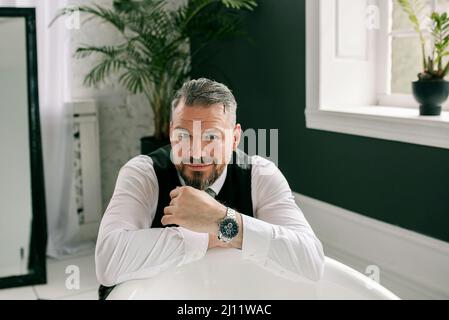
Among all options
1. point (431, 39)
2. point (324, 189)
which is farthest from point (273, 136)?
point (431, 39)

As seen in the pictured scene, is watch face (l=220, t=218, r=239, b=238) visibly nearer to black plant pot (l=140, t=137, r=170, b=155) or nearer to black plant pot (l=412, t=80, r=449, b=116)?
black plant pot (l=412, t=80, r=449, b=116)

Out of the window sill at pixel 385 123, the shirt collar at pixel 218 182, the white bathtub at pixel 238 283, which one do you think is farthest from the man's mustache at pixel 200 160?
the window sill at pixel 385 123

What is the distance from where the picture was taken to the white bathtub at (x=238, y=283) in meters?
1.34

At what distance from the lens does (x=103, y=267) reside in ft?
4.44

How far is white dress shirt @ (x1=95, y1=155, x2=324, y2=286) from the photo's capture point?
1341mm

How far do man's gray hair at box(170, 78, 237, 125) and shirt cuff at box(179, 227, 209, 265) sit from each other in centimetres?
34

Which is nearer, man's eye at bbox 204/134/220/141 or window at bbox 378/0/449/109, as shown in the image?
man's eye at bbox 204/134/220/141

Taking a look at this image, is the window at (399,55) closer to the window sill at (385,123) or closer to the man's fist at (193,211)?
the window sill at (385,123)

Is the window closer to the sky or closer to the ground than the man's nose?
closer to the sky

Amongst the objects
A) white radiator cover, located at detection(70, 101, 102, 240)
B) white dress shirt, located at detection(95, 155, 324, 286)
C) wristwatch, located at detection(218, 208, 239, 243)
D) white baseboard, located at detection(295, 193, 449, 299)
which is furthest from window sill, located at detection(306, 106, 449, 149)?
white radiator cover, located at detection(70, 101, 102, 240)

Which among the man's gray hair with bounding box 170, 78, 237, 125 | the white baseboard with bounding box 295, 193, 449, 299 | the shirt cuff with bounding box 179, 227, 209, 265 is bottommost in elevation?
the white baseboard with bounding box 295, 193, 449, 299

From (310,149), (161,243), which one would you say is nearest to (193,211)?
(161,243)

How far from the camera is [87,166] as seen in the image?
10.5 feet

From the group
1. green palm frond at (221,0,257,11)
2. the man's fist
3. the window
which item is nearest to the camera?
the man's fist
